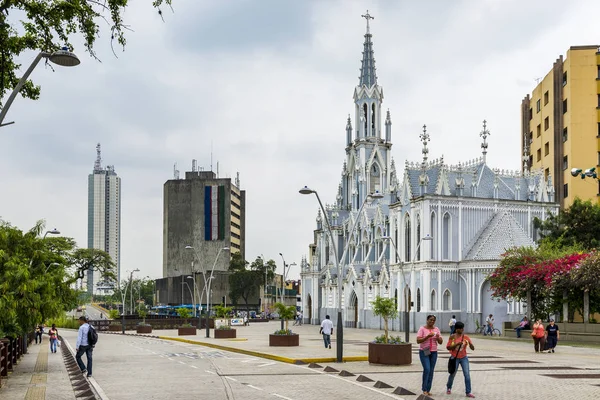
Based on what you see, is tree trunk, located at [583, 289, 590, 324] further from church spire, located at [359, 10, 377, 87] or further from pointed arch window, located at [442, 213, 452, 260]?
church spire, located at [359, 10, 377, 87]

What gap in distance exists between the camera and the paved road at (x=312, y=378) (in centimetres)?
1819

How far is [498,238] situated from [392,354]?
38.7 m

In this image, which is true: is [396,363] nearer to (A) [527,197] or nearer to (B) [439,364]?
(B) [439,364]

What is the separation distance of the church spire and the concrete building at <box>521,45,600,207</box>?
21137 mm

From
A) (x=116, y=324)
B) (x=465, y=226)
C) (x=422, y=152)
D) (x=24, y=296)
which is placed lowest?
(x=116, y=324)

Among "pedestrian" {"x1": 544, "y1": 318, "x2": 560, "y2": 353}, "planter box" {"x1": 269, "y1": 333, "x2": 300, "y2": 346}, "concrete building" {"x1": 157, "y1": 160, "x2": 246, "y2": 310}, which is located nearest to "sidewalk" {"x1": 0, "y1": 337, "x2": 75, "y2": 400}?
"planter box" {"x1": 269, "y1": 333, "x2": 300, "y2": 346}

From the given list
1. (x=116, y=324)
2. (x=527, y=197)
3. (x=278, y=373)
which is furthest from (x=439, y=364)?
(x=116, y=324)

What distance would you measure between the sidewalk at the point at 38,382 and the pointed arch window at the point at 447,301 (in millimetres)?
36022

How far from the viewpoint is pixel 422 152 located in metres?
65.2

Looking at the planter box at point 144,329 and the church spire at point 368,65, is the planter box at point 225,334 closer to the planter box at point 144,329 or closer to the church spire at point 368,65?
the planter box at point 144,329

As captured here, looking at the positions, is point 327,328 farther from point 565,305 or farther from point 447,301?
point 447,301

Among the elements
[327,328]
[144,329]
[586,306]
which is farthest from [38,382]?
[144,329]

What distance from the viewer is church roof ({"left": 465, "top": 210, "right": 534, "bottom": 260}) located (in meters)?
61.6

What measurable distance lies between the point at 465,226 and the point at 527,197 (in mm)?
7676
